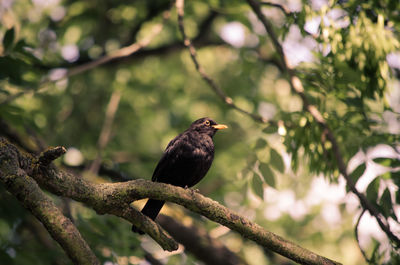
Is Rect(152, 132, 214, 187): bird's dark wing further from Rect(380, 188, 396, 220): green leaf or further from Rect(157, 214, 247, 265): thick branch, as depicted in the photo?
Rect(380, 188, 396, 220): green leaf

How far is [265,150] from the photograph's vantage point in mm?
4816

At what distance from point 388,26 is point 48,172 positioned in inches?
151

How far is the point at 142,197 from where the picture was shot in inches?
133

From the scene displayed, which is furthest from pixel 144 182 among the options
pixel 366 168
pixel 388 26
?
pixel 388 26

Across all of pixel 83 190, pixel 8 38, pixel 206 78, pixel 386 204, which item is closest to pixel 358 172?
pixel 386 204

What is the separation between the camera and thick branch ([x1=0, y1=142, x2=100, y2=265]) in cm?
285

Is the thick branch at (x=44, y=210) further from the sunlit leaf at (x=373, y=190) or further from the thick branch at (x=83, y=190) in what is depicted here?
the sunlit leaf at (x=373, y=190)

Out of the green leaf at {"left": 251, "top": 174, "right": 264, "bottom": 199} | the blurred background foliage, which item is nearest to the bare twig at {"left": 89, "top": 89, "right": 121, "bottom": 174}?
the blurred background foliage

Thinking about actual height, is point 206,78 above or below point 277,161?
above

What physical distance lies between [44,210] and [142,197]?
0.76 m

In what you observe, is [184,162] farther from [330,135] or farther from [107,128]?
[107,128]

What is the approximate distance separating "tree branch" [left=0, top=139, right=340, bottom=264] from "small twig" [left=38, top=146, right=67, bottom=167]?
0.09m

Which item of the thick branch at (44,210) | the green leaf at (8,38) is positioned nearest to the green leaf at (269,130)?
the thick branch at (44,210)

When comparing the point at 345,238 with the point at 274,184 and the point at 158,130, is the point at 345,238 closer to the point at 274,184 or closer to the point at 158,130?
the point at 158,130
